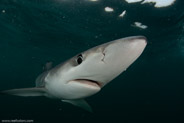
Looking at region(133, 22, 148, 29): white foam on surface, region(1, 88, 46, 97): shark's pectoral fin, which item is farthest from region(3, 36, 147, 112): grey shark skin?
region(133, 22, 148, 29): white foam on surface

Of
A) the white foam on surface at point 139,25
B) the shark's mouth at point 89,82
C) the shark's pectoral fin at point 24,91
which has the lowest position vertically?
the shark's mouth at point 89,82

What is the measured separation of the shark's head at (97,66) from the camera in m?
2.01

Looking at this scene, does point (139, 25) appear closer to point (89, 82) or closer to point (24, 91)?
point (24, 91)

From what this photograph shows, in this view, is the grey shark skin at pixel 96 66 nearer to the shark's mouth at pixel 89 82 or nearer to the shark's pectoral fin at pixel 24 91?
the shark's mouth at pixel 89 82

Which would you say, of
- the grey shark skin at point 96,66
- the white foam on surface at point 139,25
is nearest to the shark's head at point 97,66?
the grey shark skin at point 96,66

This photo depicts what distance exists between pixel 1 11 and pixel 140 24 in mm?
13337

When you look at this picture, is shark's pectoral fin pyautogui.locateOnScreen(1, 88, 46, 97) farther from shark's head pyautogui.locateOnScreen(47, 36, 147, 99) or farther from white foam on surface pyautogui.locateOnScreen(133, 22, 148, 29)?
white foam on surface pyautogui.locateOnScreen(133, 22, 148, 29)

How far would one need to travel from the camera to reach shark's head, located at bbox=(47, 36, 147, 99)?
6.61 ft

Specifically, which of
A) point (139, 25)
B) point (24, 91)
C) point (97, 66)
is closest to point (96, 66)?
point (97, 66)

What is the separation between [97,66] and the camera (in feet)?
7.30

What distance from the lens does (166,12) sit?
1323 cm

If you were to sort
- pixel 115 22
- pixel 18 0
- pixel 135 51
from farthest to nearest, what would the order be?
pixel 115 22 → pixel 18 0 → pixel 135 51

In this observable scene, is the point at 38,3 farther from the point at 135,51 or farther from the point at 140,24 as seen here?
the point at 135,51

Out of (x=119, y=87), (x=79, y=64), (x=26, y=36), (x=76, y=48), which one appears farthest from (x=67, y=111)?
(x=119, y=87)
